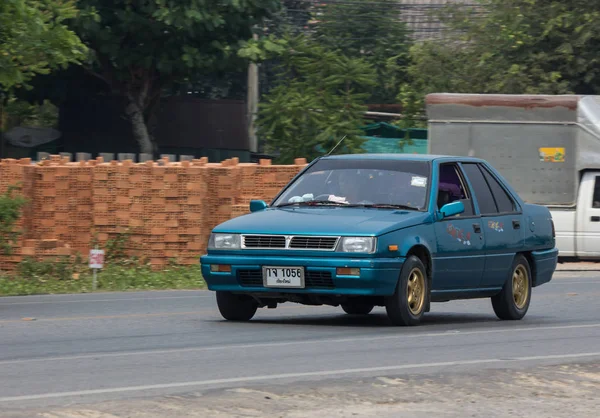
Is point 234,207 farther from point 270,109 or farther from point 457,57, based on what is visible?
point 457,57

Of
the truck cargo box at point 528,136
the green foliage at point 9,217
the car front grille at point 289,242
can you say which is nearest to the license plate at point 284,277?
the car front grille at point 289,242

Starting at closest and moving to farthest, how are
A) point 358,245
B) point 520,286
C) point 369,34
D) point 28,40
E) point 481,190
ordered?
point 358,245
point 481,190
point 520,286
point 28,40
point 369,34

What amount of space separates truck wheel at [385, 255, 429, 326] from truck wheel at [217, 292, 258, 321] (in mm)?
1384

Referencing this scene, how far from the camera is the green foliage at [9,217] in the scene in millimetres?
17781

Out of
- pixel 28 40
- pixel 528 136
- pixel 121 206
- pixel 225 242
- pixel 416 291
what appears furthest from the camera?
pixel 528 136

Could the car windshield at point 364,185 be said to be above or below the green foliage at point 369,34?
below

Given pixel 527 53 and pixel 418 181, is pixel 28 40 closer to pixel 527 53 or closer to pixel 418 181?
pixel 418 181

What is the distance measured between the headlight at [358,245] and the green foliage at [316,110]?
19.7 metres

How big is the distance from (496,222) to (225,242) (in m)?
2.86

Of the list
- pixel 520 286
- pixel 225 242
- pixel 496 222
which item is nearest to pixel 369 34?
pixel 520 286

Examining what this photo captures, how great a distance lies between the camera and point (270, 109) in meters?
32.0

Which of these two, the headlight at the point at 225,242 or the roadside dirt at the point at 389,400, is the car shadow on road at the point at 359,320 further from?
the roadside dirt at the point at 389,400

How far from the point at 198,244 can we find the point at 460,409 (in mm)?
13066

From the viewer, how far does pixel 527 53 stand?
112ft
